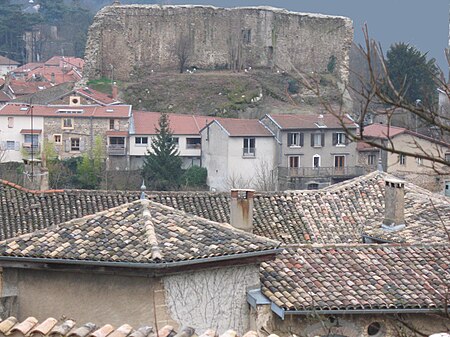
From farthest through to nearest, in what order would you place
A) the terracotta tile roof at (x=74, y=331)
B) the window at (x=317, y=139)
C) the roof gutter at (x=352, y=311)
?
1. the window at (x=317, y=139)
2. the roof gutter at (x=352, y=311)
3. the terracotta tile roof at (x=74, y=331)

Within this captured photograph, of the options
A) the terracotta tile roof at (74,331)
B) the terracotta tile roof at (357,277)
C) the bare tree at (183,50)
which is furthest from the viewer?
the bare tree at (183,50)

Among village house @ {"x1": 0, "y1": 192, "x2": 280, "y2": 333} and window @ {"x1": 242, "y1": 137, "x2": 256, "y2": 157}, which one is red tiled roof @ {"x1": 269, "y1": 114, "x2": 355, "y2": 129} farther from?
village house @ {"x1": 0, "y1": 192, "x2": 280, "y2": 333}

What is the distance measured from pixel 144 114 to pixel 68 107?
12.2 feet

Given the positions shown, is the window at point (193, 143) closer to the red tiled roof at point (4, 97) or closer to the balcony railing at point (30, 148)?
the balcony railing at point (30, 148)

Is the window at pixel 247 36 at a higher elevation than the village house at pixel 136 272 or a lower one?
higher

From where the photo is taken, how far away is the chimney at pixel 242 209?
16.6 meters

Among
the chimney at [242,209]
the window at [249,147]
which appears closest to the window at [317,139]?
the window at [249,147]

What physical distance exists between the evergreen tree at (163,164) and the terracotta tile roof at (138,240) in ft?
121

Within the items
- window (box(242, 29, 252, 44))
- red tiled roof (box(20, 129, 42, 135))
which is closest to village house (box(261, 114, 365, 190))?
red tiled roof (box(20, 129, 42, 135))

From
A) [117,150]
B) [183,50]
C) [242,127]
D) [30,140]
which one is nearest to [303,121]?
[242,127]

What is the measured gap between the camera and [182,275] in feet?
41.4

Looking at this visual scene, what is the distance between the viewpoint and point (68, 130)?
190 ft

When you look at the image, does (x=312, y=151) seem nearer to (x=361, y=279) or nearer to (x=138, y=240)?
(x=361, y=279)

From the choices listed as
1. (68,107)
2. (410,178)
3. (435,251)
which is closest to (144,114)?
(68,107)
